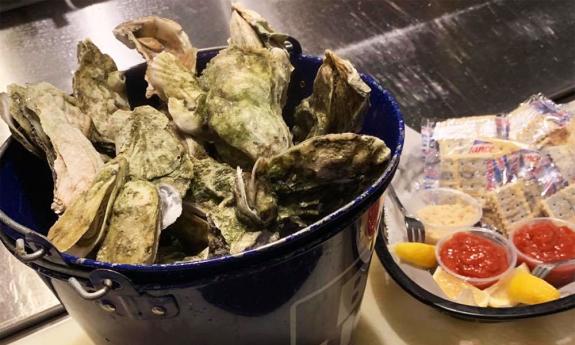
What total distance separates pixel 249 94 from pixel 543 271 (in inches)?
16.1

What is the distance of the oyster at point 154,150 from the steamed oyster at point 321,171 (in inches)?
3.0

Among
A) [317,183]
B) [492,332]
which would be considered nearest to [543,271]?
[492,332]

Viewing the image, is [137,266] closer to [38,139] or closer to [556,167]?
[38,139]

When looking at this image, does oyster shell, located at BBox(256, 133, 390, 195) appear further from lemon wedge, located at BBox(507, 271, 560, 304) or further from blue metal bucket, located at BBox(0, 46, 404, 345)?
lemon wedge, located at BBox(507, 271, 560, 304)

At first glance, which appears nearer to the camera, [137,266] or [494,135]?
[137,266]

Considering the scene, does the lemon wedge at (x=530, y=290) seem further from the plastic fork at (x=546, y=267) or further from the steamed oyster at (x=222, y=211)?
the steamed oyster at (x=222, y=211)

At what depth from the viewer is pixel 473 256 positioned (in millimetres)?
725

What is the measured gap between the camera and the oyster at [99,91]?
55 cm

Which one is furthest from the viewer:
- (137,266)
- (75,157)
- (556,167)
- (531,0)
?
(531,0)

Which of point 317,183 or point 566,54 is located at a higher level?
point 317,183

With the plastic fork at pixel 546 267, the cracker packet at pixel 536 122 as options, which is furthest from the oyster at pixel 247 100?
the cracker packet at pixel 536 122

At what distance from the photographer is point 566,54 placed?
45.4 inches

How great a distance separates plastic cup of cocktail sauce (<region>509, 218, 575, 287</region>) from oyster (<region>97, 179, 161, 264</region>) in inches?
18.4

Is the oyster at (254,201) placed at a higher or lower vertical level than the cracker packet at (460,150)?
higher
